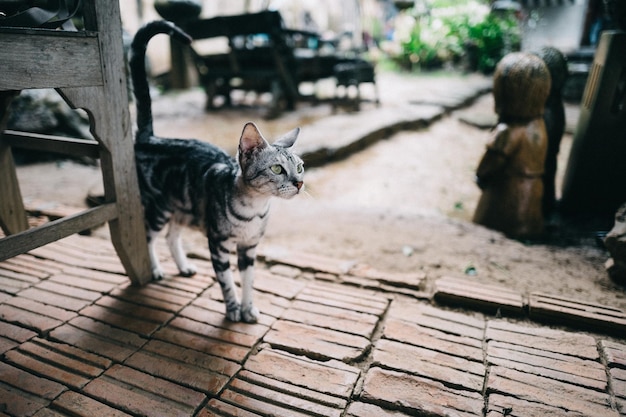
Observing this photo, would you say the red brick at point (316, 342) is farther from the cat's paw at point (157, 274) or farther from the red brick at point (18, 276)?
the red brick at point (18, 276)

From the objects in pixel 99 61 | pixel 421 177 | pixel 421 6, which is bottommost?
pixel 421 177

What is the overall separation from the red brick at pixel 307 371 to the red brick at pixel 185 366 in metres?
0.12

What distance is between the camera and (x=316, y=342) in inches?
76.5

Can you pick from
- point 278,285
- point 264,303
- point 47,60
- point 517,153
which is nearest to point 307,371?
point 264,303

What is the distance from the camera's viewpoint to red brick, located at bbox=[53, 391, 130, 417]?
5.05 ft

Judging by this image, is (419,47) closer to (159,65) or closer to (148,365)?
(159,65)

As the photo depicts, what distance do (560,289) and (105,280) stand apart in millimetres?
2742

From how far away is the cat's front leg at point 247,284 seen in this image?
2104mm

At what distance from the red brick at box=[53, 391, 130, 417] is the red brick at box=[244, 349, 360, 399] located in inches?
21.4

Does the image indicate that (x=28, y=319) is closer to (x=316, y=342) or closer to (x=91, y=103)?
(x=91, y=103)

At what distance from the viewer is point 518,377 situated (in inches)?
68.3

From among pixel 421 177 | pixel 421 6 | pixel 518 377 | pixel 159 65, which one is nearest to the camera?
pixel 518 377

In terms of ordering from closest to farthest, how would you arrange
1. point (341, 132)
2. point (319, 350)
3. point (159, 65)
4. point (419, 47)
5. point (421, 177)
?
point (319, 350) < point (421, 177) < point (341, 132) < point (159, 65) < point (419, 47)

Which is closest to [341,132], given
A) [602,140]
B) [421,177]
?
[421,177]
